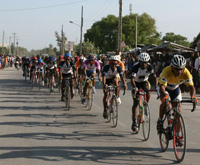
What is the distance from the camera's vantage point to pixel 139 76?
29.2ft

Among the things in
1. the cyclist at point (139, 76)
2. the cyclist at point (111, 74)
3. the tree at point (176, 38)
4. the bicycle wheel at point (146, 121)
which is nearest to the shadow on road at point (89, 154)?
the bicycle wheel at point (146, 121)

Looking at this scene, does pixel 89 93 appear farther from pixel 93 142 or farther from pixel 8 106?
pixel 93 142

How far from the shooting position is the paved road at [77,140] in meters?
6.55

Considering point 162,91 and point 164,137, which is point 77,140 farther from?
point 162,91

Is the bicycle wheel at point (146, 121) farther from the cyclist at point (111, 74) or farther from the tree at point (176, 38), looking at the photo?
the tree at point (176, 38)

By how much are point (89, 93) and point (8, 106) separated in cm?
302

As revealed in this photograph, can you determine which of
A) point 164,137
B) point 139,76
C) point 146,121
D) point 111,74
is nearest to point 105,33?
point 111,74

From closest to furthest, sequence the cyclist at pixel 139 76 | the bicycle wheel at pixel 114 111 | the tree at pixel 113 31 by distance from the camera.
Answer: the cyclist at pixel 139 76 → the bicycle wheel at pixel 114 111 → the tree at pixel 113 31

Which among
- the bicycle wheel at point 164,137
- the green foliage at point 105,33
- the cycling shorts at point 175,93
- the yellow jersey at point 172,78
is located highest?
the green foliage at point 105,33

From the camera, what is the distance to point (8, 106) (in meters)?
14.1

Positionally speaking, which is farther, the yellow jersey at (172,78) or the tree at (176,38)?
the tree at (176,38)

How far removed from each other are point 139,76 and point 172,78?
1.82 m

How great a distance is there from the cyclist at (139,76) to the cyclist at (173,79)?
1.14 meters

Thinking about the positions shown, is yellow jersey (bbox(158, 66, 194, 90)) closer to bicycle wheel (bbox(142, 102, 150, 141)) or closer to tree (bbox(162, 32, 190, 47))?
bicycle wheel (bbox(142, 102, 150, 141))
